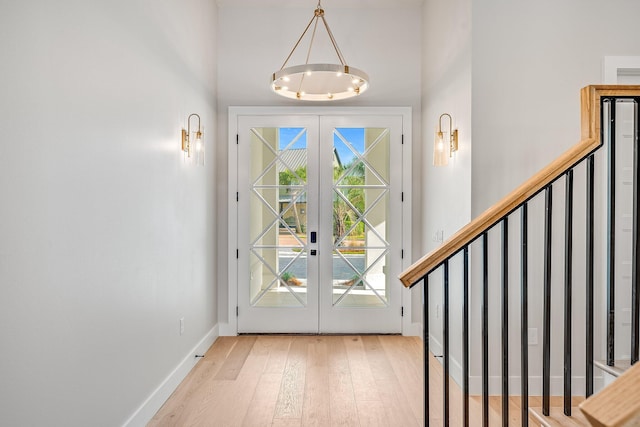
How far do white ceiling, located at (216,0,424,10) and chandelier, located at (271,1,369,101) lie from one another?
1203mm

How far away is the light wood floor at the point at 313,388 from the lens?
266 centimetres

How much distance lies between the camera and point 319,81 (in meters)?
3.16

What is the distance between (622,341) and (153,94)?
3356mm

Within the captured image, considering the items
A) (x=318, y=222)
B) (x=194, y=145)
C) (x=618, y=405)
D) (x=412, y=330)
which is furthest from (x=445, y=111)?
(x=618, y=405)

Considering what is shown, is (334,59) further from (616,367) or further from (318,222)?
(616,367)

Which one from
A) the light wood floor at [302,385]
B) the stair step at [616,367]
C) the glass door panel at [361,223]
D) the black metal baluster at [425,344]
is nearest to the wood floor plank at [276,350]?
the light wood floor at [302,385]

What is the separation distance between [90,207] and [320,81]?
1782 mm

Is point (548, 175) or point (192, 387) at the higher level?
point (548, 175)

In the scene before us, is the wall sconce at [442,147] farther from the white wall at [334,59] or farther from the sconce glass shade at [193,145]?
the sconce glass shade at [193,145]

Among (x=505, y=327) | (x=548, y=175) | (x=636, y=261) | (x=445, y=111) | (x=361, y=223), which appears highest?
(x=445, y=111)

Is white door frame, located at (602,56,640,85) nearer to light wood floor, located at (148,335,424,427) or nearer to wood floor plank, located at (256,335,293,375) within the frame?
light wood floor, located at (148,335,424,427)

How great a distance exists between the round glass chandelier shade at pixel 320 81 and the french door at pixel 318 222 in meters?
1.05

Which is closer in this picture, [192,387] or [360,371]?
[192,387]

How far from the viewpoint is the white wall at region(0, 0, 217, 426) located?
1521mm
